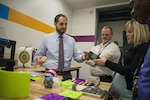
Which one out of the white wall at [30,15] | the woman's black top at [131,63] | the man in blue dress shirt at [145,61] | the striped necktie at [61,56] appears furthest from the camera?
the white wall at [30,15]

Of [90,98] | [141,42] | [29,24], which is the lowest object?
[90,98]

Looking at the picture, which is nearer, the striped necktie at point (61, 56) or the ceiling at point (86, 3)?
the striped necktie at point (61, 56)

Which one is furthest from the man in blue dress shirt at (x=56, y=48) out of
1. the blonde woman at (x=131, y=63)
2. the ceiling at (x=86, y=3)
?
the ceiling at (x=86, y=3)

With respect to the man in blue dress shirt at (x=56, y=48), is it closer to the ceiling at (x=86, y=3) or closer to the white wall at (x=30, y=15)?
the white wall at (x=30, y=15)

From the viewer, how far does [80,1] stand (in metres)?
4.53

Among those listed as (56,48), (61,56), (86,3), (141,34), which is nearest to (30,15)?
(56,48)

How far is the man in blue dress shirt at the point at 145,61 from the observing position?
0.54m

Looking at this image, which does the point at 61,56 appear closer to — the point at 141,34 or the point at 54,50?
the point at 54,50

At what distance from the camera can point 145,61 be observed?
584mm

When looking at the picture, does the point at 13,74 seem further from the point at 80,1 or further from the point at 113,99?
the point at 80,1

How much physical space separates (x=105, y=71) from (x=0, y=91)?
1.68 meters

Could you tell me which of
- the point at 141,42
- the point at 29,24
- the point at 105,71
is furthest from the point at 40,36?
the point at 141,42

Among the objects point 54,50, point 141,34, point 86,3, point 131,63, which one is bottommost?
point 131,63

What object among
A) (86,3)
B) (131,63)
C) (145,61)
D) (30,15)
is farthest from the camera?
(86,3)
